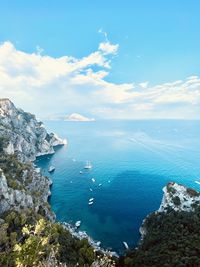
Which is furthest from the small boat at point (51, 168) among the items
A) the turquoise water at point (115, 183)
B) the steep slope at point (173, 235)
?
the steep slope at point (173, 235)

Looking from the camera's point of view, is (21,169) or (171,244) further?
(21,169)

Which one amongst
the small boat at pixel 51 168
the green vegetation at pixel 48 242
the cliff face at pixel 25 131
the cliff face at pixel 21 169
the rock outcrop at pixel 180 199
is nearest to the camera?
the green vegetation at pixel 48 242

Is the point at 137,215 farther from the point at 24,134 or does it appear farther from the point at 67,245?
the point at 24,134

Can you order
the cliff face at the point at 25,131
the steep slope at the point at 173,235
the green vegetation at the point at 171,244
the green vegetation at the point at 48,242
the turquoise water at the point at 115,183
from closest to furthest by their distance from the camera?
the green vegetation at the point at 48,242, the green vegetation at the point at 171,244, the steep slope at the point at 173,235, the turquoise water at the point at 115,183, the cliff face at the point at 25,131

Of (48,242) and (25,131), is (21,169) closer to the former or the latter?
(48,242)

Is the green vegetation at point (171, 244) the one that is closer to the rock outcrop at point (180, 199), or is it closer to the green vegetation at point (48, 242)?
the rock outcrop at point (180, 199)

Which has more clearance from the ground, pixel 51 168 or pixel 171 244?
pixel 51 168

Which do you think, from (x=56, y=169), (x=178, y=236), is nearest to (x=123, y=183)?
(x=56, y=169)

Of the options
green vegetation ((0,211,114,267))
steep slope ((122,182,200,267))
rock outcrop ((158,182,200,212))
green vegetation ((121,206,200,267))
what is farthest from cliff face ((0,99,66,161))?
green vegetation ((121,206,200,267))

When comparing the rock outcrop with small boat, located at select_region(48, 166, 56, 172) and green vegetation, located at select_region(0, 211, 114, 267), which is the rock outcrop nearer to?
green vegetation, located at select_region(0, 211, 114, 267)

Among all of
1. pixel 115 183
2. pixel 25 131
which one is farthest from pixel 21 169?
pixel 25 131
